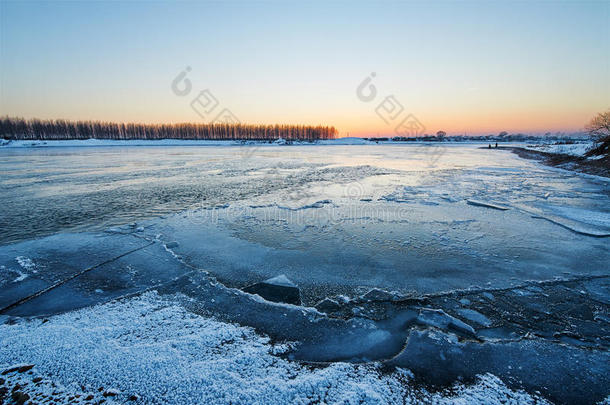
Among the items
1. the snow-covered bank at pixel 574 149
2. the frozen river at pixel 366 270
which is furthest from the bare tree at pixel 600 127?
the frozen river at pixel 366 270

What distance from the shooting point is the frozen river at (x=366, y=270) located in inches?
82.7

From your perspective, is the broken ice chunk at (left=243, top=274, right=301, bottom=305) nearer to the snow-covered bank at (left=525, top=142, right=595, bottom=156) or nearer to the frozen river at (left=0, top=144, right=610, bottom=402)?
the frozen river at (left=0, top=144, right=610, bottom=402)

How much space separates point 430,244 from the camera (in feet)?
14.1

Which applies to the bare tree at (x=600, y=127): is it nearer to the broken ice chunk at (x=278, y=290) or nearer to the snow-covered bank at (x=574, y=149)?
the snow-covered bank at (x=574, y=149)

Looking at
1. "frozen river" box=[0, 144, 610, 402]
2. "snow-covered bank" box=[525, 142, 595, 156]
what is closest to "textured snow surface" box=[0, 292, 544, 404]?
"frozen river" box=[0, 144, 610, 402]

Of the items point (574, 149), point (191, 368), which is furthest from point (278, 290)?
point (574, 149)

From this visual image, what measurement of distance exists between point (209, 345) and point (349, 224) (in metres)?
3.75

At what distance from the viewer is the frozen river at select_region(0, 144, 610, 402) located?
2.10 m

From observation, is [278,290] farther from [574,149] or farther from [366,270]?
[574,149]

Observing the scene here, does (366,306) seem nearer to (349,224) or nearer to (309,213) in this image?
(349,224)

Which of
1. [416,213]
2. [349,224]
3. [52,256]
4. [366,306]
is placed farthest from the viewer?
[416,213]

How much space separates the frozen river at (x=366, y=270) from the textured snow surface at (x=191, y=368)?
6.8 inches

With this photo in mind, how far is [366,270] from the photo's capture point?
3473 mm

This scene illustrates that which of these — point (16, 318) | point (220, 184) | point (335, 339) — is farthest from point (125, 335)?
point (220, 184)
